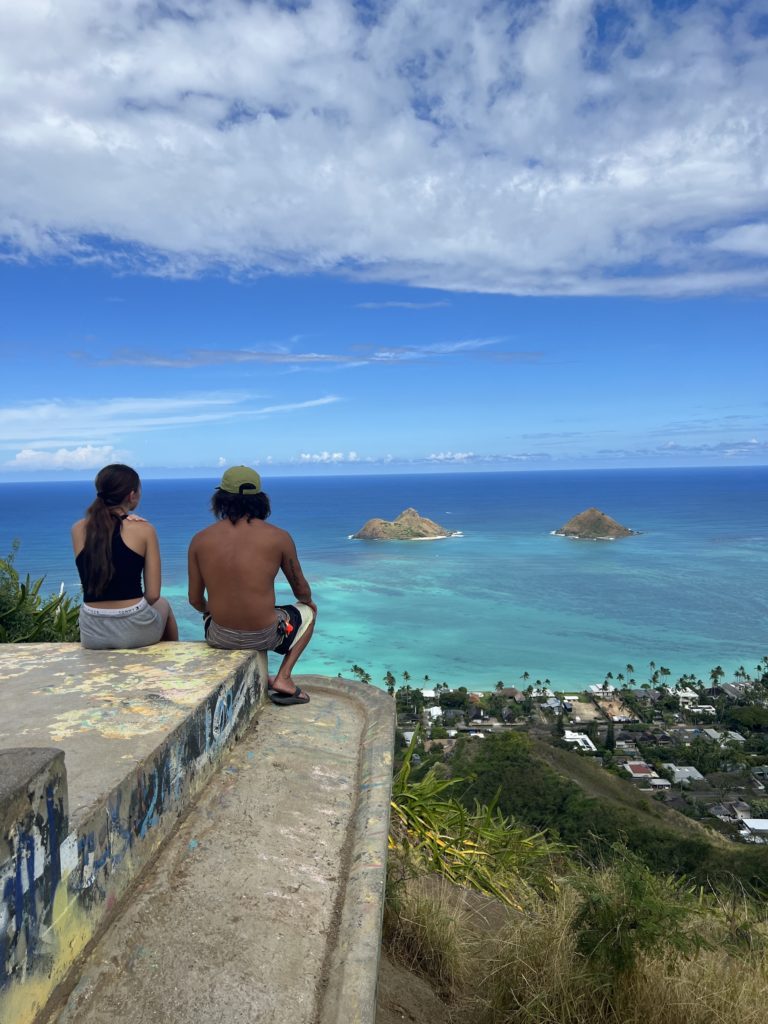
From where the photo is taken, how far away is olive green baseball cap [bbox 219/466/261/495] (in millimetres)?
3986

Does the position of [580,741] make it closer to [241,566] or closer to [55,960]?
[241,566]

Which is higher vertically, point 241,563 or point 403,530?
point 241,563

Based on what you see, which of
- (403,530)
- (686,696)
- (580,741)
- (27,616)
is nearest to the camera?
(27,616)

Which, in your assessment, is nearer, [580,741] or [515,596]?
[580,741]

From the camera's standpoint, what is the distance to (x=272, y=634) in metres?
4.09

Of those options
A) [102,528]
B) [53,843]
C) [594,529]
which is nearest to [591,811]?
[102,528]

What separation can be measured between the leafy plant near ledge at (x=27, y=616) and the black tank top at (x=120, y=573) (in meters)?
2.71

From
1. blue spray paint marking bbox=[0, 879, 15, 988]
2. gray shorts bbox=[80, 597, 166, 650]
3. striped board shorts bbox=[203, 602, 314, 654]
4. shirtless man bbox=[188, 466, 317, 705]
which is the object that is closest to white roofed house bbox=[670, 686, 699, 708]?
striped board shorts bbox=[203, 602, 314, 654]

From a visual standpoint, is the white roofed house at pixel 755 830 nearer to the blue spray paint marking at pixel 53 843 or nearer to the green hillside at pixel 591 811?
the green hillside at pixel 591 811

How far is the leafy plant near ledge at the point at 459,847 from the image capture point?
15.4 feet

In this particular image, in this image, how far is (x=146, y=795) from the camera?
8.46 ft

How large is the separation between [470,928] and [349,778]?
4.43 feet

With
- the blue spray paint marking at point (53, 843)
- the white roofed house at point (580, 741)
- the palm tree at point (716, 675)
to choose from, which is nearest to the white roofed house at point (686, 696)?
the palm tree at point (716, 675)

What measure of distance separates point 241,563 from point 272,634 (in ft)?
1.55
